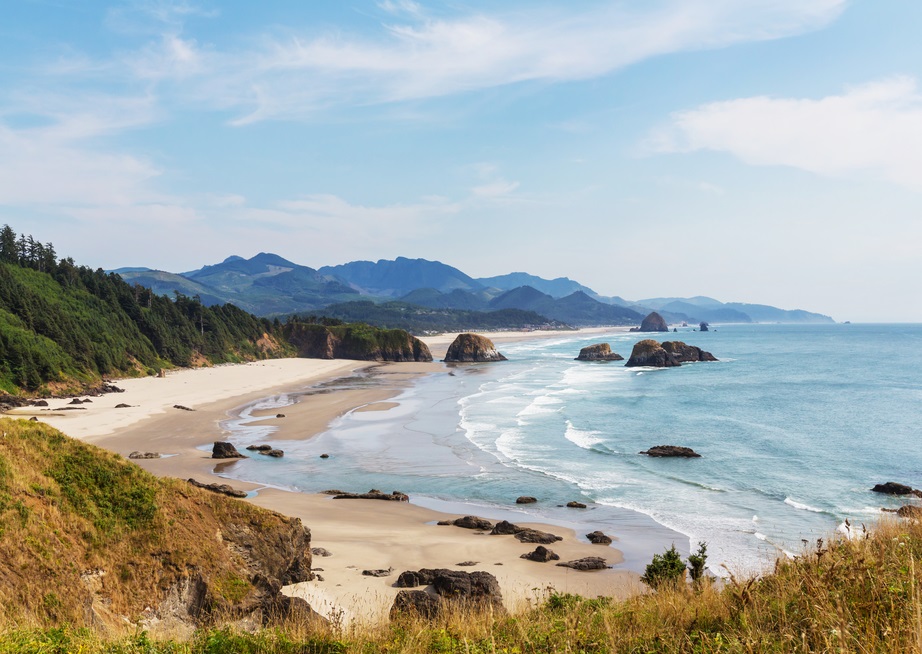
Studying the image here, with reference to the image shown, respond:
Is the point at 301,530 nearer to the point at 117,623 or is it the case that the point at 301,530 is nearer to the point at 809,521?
the point at 117,623

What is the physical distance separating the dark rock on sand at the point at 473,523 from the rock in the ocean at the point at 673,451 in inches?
631

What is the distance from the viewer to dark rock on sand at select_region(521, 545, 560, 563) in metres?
20.0

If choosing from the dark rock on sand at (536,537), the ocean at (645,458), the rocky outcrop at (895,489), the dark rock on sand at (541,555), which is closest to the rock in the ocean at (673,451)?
the ocean at (645,458)

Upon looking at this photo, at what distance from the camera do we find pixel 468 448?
39.0m

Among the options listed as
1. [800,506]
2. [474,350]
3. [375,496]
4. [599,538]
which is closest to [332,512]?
[375,496]

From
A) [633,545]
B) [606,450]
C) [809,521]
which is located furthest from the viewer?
[606,450]

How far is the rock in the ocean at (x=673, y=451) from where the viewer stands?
35969 millimetres

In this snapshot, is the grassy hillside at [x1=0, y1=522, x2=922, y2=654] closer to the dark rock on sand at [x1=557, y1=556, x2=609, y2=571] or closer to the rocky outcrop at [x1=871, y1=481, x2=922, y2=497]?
the dark rock on sand at [x1=557, y1=556, x2=609, y2=571]

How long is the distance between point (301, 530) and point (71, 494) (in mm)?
6016

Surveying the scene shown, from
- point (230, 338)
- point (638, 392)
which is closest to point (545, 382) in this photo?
point (638, 392)

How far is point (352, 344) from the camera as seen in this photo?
12812cm

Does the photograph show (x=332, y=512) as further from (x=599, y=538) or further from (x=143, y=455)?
(x=143, y=455)

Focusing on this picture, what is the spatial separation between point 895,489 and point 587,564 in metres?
18.0

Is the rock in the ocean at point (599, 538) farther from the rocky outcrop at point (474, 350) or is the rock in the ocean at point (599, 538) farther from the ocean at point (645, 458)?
the rocky outcrop at point (474, 350)
